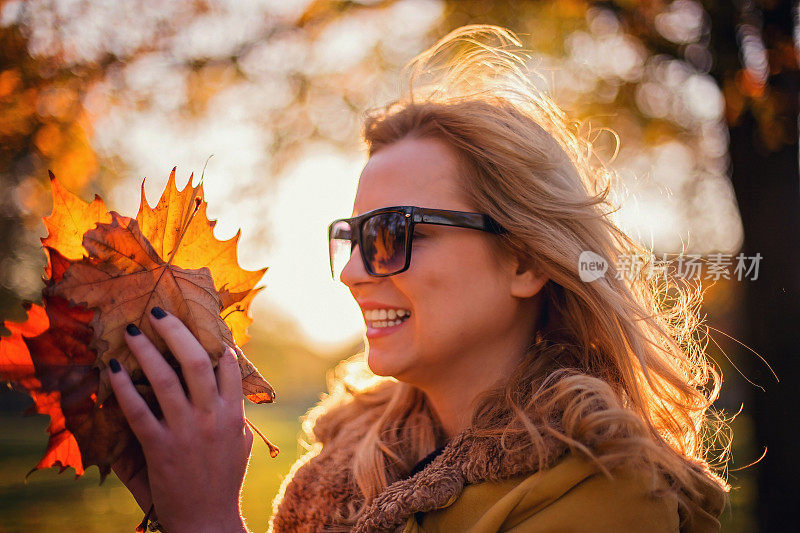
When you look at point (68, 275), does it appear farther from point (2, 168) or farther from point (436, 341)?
point (2, 168)

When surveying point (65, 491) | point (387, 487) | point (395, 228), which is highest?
point (395, 228)

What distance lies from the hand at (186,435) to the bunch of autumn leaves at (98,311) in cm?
5

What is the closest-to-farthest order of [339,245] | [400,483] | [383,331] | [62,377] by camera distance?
[62,377] < [400,483] < [383,331] < [339,245]

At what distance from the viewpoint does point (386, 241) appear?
2.03m

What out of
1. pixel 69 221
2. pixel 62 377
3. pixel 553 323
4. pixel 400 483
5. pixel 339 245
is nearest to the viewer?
pixel 62 377

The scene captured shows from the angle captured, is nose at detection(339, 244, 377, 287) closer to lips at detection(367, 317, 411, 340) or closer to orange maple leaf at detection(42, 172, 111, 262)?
lips at detection(367, 317, 411, 340)

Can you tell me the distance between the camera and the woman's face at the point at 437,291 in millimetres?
1990

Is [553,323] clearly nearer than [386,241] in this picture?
No

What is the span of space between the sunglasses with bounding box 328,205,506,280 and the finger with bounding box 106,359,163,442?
2.70 ft

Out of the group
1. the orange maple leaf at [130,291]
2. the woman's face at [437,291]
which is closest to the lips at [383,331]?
the woman's face at [437,291]

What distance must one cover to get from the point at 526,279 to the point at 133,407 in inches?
49.1

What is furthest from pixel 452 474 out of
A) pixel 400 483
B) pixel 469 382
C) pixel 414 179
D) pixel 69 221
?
pixel 69 221

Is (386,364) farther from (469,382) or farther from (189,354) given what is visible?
(189,354)

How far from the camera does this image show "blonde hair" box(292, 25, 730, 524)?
1784 mm
